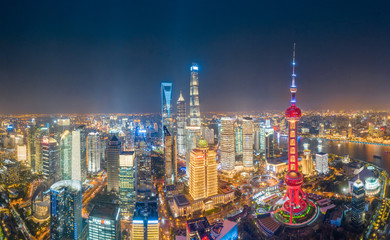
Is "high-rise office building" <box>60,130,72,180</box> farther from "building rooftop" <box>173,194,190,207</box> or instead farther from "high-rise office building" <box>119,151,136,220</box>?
"building rooftop" <box>173,194,190,207</box>

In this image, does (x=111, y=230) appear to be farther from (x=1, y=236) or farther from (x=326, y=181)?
(x=326, y=181)

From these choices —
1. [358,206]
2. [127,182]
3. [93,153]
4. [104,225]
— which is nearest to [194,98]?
[93,153]

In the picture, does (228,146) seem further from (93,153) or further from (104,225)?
(104,225)

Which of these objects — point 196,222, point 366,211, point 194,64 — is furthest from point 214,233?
point 194,64

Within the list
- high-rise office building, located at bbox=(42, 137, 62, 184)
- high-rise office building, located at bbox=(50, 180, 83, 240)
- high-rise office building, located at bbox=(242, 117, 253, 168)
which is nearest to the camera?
high-rise office building, located at bbox=(50, 180, 83, 240)

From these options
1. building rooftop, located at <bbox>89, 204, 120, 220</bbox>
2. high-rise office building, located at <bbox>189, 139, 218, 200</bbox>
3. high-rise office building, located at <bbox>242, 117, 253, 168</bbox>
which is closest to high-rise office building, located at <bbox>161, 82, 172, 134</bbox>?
high-rise office building, located at <bbox>242, 117, 253, 168</bbox>

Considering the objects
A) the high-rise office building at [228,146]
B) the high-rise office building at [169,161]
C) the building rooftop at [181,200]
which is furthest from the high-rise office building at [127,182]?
the high-rise office building at [228,146]

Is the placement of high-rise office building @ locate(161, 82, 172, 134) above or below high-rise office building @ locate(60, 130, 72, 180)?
above
